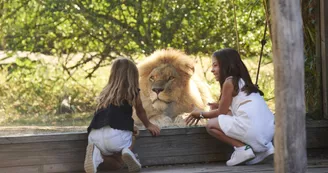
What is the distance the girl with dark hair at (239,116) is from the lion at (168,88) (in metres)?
1.21

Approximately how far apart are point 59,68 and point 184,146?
4375 mm

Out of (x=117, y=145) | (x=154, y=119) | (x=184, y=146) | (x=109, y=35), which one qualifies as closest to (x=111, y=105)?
(x=117, y=145)

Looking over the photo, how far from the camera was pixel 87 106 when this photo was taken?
9.32 m

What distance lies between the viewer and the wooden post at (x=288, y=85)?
4.00m

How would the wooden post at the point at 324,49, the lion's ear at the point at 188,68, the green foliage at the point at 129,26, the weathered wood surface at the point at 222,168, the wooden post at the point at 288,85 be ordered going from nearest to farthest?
the wooden post at the point at 288,85 → the weathered wood surface at the point at 222,168 → the wooden post at the point at 324,49 → the lion's ear at the point at 188,68 → the green foliage at the point at 129,26

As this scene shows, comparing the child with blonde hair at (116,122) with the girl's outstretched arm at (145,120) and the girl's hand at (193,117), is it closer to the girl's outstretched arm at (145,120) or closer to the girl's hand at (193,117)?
the girl's outstretched arm at (145,120)

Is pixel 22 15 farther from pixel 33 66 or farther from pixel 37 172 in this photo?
pixel 37 172

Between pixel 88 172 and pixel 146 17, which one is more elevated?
pixel 146 17

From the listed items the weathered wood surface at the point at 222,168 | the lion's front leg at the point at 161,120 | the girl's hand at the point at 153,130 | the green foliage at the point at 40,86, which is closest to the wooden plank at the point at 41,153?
the weathered wood surface at the point at 222,168

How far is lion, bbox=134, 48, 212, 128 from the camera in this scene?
6785 mm

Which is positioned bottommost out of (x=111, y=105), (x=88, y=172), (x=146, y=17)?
(x=88, y=172)

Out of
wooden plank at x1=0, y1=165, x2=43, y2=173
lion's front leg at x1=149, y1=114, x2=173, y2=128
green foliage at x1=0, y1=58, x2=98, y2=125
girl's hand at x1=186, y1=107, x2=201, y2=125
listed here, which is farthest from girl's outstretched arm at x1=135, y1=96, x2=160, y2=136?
green foliage at x1=0, y1=58, x2=98, y2=125

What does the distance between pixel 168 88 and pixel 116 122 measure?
1.60m

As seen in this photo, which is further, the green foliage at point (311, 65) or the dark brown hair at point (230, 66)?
the green foliage at point (311, 65)
